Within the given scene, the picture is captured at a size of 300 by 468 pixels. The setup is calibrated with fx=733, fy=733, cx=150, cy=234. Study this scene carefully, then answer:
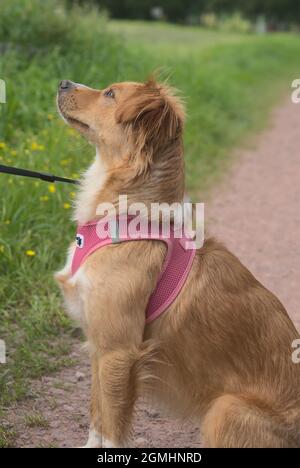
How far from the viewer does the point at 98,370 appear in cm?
324

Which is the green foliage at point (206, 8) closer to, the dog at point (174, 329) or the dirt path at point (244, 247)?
the dirt path at point (244, 247)

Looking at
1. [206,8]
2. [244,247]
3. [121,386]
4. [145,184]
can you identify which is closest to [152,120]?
[145,184]

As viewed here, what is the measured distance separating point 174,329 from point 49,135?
434 centimetres

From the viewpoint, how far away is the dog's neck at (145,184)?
3.21 metres

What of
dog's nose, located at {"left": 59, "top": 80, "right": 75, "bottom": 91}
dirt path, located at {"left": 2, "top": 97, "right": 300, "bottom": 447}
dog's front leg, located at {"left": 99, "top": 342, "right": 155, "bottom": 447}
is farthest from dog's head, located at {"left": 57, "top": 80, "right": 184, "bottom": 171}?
dirt path, located at {"left": 2, "top": 97, "right": 300, "bottom": 447}

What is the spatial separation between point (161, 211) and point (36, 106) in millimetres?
4788

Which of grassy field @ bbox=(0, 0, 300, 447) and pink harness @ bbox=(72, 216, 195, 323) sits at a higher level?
grassy field @ bbox=(0, 0, 300, 447)

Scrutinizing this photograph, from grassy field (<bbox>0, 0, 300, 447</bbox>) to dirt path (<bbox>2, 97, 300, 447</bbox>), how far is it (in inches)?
6.3

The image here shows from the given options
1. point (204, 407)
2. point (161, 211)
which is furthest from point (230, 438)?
point (161, 211)

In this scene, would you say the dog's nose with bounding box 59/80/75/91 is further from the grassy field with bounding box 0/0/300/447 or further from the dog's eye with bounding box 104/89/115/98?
the grassy field with bounding box 0/0/300/447

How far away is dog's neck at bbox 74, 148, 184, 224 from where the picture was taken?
3213 mm

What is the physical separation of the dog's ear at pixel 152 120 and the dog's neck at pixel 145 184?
77mm

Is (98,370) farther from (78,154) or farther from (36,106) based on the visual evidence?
(36,106)

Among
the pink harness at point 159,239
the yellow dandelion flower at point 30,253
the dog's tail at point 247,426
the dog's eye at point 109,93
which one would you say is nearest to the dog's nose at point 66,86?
the dog's eye at point 109,93
